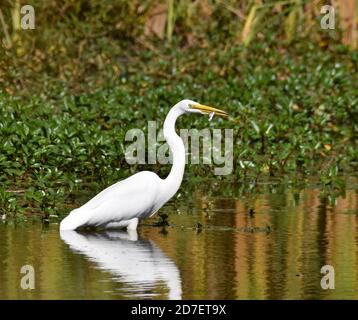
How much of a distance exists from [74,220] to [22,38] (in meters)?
8.38

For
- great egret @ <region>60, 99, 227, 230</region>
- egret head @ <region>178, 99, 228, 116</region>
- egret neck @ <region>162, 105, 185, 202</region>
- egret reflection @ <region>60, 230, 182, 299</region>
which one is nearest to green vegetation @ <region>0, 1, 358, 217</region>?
great egret @ <region>60, 99, 227, 230</region>

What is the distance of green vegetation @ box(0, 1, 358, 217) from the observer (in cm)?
1349

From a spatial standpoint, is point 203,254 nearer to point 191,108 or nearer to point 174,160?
point 174,160

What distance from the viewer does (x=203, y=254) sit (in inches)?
417

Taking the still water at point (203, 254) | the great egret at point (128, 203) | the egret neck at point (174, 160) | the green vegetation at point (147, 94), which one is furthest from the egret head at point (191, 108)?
the green vegetation at point (147, 94)

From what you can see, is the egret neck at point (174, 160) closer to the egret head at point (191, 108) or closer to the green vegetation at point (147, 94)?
the egret head at point (191, 108)

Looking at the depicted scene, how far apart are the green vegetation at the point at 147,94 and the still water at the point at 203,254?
3.08 ft

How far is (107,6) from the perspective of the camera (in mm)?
21156

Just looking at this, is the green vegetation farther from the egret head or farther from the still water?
the egret head

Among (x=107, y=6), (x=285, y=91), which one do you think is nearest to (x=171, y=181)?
(x=285, y=91)

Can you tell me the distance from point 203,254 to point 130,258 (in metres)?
0.51

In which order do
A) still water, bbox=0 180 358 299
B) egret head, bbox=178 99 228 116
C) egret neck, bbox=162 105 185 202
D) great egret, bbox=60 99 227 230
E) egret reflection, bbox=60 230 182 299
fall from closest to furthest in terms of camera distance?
1. still water, bbox=0 180 358 299
2. egret reflection, bbox=60 230 182 299
3. great egret, bbox=60 99 227 230
4. egret neck, bbox=162 105 185 202
5. egret head, bbox=178 99 228 116
